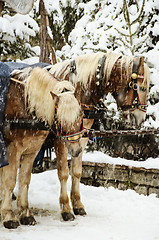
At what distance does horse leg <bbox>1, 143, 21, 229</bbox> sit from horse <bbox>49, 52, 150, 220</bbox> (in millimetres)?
863

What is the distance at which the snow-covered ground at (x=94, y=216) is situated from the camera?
9.81ft

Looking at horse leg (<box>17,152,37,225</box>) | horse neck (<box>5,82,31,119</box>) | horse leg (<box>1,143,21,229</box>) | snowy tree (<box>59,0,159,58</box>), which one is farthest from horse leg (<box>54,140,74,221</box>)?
snowy tree (<box>59,0,159,58</box>)

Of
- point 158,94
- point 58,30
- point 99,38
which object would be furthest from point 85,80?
point 58,30

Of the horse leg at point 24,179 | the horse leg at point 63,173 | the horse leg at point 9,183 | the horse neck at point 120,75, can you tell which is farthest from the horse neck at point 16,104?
the horse neck at point 120,75

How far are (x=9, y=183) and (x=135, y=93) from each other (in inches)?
73.5

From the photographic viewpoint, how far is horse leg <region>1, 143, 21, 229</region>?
3.10 meters

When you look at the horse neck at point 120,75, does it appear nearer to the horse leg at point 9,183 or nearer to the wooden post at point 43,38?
the horse leg at point 9,183

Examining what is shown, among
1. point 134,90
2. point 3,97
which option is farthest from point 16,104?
point 134,90

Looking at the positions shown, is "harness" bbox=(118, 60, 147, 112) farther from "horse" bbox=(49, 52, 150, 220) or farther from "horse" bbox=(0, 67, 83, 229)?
"horse" bbox=(0, 67, 83, 229)

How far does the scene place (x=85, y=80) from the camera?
3617 mm

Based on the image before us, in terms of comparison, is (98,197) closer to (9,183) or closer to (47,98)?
(9,183)

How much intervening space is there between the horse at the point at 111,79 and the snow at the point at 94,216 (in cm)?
45

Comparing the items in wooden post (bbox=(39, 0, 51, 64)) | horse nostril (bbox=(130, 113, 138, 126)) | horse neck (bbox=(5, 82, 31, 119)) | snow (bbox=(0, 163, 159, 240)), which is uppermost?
wooden post (bbox=(39, 0, 51, 64))

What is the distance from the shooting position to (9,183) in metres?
3.17
